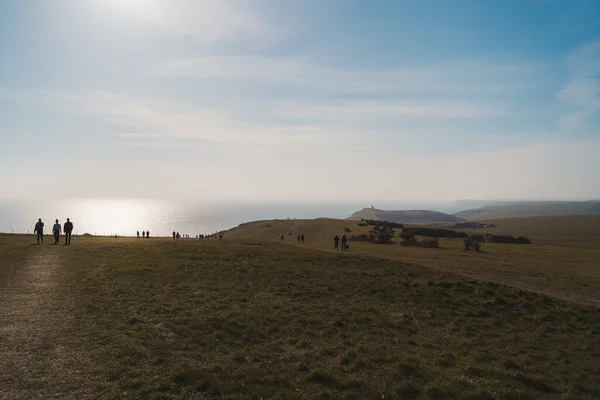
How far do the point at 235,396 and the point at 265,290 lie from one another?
40.4 feet

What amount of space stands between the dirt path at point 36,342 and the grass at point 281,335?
0.06 m

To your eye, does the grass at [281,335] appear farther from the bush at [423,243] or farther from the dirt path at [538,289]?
the bush at [423,243]

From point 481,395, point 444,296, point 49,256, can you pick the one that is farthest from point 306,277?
point 49,256

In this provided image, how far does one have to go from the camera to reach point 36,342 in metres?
11.7

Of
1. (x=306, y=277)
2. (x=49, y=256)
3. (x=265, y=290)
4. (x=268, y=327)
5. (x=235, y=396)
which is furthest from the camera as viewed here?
(x=49, y=256)

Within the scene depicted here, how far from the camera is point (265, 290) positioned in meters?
22.0

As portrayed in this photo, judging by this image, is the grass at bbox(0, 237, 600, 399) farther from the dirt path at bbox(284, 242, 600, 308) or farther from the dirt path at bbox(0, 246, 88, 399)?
the dirt path at bbox(284, 242, 600, 308)

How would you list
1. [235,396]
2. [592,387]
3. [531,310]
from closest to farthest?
[235,396] → [592,387] → [531,310]

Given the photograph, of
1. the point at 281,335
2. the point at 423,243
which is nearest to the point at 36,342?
the point at 281,335

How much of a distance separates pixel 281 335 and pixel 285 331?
461 mm

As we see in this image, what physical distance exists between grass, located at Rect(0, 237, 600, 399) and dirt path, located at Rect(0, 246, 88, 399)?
0.06m

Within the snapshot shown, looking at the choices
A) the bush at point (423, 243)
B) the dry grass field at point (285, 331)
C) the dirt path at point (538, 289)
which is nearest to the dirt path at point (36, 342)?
the dry grass field at point (285, 331)

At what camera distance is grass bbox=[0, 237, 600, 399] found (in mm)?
10305

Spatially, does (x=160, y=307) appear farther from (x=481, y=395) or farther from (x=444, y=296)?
(x=444, y=296)
